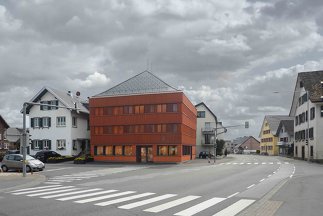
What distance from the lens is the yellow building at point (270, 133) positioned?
373 feet

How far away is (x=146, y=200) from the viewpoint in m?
14.3

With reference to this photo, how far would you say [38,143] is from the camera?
2325 inches

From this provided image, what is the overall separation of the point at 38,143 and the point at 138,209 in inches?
1980

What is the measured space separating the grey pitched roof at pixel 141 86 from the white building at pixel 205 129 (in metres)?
33.1

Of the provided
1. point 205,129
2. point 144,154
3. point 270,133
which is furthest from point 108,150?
point 270,133

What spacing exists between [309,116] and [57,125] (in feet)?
124

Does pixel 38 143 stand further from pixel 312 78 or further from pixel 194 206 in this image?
pixel 194 206

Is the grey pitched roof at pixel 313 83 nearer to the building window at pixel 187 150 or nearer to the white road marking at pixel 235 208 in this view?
the building window at pixel 187 150

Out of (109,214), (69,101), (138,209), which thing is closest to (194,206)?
(138,209)

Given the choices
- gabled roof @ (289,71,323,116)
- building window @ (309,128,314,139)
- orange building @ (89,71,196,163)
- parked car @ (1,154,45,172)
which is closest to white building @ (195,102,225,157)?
gabled roof @ (289,71,323,116)

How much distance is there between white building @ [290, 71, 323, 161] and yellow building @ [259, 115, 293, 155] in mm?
44423

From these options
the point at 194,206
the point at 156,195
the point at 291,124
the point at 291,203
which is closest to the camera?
the point at 194,206

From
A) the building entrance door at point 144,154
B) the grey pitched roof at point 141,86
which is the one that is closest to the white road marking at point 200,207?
the building entrance door at point 144,154

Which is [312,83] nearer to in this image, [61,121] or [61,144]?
[61,121]
